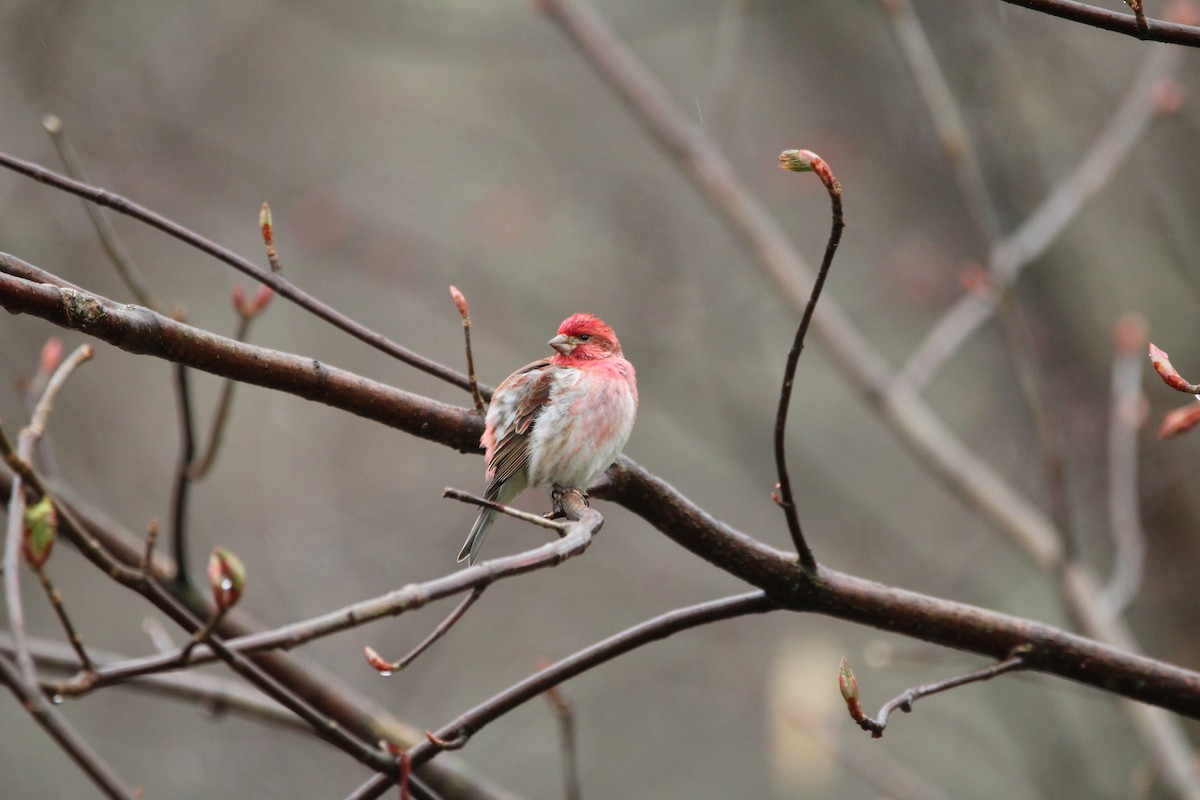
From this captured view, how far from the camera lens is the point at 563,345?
13.7ft

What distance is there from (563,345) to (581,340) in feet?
0.35

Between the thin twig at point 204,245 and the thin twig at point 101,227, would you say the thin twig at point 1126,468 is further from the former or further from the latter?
the thin twig at point 101,227

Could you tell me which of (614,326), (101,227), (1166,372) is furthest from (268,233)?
(614,326)

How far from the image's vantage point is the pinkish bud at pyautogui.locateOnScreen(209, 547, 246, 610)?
5.05 ft

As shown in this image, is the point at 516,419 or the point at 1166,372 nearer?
the point at 1166,372

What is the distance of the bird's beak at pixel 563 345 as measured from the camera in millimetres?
4164

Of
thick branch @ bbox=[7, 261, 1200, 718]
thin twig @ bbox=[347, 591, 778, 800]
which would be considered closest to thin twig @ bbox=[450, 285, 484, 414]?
thick branch @ bbox=[7, 261, 1200, 718]

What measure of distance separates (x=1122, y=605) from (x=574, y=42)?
4.20 m

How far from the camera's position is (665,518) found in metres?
2.84

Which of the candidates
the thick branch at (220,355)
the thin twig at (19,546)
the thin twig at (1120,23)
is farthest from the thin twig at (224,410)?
the thin twig at (1120,23)

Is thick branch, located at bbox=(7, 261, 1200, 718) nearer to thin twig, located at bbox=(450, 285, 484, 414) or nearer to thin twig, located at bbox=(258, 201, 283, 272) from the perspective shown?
thin twig, located at bbox=(450, 285, 484, 414)

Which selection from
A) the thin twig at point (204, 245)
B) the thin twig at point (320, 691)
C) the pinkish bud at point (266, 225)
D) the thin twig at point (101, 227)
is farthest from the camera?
the thin twig at point (320, 691)

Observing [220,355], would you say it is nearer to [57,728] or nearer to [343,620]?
[57,728]

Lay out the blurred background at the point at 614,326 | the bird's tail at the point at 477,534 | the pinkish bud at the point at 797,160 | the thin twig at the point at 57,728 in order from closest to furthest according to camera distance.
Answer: the thin twig at the point at 57,728 → the pinkish bud at the point at 797,160 → the bird's tail at the point at 477,534 → the blurred background at the point at 614,326
